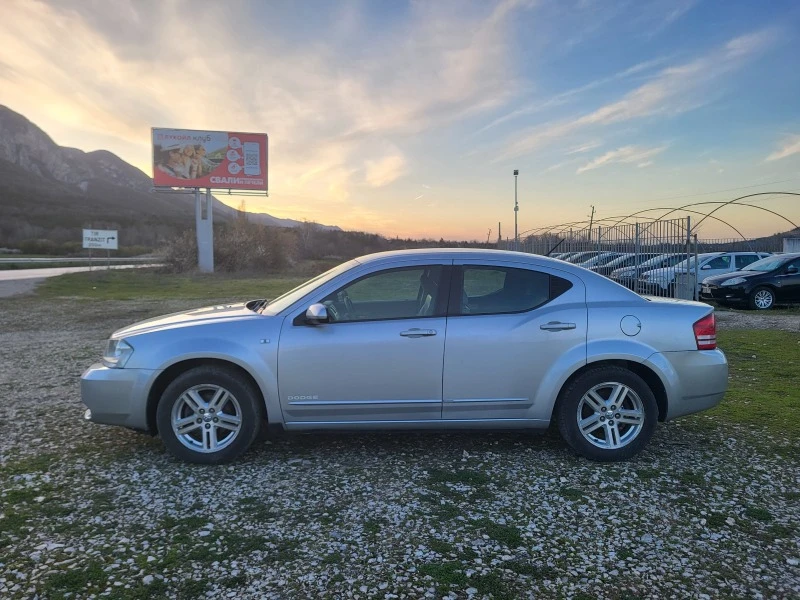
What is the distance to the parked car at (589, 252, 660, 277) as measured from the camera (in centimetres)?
1596

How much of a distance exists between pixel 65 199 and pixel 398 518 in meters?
131

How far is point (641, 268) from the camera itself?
16.1m

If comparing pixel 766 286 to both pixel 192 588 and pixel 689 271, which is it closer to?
pixel 689 271

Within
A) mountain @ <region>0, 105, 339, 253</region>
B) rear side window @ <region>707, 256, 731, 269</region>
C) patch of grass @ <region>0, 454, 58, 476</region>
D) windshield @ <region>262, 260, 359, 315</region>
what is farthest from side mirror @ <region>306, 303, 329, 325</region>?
mountain @ <region>0, 105, 339, 253</region>

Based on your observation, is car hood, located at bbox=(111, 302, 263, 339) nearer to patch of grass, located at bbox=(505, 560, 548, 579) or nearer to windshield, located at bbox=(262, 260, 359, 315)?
windshield, located at bbox=(262, 260, 359, 315)

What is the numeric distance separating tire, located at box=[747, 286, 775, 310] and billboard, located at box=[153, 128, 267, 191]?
28.6 meters

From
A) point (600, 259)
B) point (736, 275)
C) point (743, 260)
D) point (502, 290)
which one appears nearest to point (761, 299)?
point (736, 275)

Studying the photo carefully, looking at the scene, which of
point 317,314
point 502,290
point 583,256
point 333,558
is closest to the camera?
point 333,558

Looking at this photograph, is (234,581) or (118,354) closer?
(234,581)

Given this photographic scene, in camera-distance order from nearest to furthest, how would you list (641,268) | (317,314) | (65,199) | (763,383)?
(317,314) < (763,383) < (641,268) < (65,199)

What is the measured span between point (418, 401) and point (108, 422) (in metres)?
2.39

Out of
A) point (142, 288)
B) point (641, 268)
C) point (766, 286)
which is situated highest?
point (641, 268)

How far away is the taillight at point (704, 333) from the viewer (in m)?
4.31

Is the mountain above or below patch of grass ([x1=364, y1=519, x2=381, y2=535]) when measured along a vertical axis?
above
